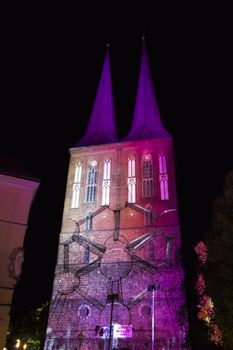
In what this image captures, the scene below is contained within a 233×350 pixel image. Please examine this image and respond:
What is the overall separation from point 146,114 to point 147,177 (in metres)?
8.19

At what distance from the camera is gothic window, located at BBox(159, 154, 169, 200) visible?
3209cm

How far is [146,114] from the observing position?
125 ft

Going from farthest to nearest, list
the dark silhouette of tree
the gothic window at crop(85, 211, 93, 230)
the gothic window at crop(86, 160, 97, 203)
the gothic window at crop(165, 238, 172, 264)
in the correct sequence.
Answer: the gothic window at crop(86, 160, 97, 203) < the gothic window at crop(85, 211, 93, 230) < the gothic window at crop(165, 238, 172, 264) < the dark silhouette of tree

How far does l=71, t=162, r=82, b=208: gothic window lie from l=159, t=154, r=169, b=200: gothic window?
804cm

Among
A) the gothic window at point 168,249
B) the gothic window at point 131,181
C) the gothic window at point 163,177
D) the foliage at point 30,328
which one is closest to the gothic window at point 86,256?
the gothic window at point 131,181

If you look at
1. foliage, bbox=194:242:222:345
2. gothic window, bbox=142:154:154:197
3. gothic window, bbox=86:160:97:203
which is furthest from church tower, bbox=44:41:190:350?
foliage, bbox=194:242:222:345

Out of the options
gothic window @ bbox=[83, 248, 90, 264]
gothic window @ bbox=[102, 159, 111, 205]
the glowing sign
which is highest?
gothic window @ bbox=[102, 159, 111, 205]

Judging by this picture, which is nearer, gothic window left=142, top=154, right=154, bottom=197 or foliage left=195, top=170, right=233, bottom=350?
foliage left=195, top=170, right=233, bottom=350

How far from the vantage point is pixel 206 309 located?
927 inches

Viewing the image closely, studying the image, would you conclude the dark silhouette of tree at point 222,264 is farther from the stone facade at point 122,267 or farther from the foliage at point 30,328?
the foliage at point 30,328

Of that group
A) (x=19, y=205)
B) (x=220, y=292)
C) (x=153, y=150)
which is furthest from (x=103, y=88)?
(x=220, y=292)

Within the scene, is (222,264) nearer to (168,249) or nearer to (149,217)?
(168,249)

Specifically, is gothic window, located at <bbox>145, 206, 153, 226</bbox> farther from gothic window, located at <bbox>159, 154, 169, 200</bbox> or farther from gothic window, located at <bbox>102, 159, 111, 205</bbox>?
gothic window, located at <bbox>102, 159, 111, 205</bbox>

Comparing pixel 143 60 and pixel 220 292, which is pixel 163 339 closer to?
pixel 220 292
